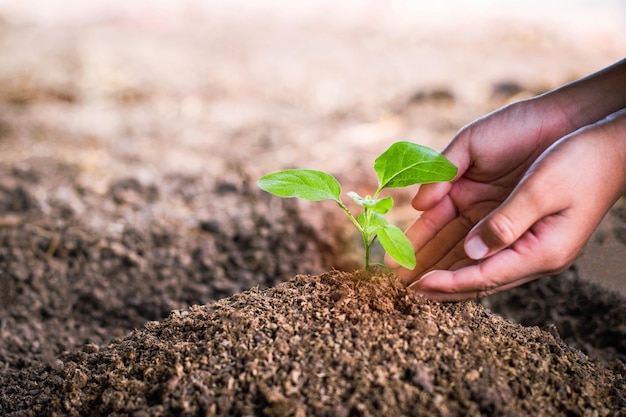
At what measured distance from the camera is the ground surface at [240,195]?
135 cm

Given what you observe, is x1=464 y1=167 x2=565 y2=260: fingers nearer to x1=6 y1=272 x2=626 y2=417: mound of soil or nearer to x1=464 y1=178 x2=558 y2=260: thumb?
x1=464 y1=178 x2=558 y2=260: thumb

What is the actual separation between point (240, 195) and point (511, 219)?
1.92 metres

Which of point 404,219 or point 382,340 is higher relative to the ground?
point 382,340

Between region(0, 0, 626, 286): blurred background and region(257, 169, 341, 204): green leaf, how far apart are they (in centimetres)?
148

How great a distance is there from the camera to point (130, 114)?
434 centimetres

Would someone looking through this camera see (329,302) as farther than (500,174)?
No

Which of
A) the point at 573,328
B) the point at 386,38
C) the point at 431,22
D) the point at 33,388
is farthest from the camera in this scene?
the point at 431,22

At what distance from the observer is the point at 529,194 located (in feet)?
4.80

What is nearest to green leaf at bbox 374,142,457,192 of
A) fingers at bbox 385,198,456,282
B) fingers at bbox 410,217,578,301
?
fingers at bbox 410,217,578,301

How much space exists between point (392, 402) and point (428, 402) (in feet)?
0.26

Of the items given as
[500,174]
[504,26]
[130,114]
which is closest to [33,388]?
[500,174]

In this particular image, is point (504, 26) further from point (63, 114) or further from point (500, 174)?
point (500, 174)

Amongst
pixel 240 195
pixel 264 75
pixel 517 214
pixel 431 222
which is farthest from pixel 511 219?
pixel 264 75

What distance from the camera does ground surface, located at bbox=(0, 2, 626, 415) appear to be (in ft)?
4.44
